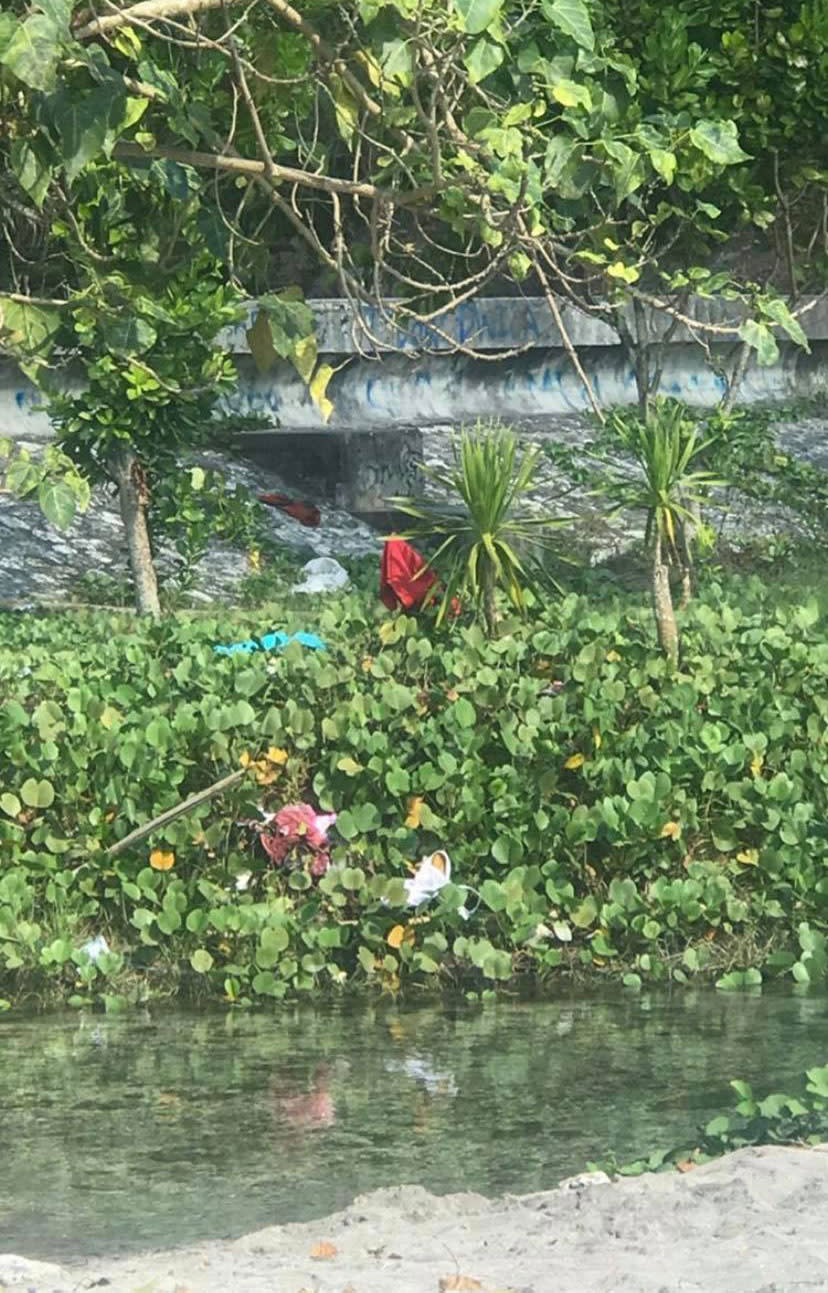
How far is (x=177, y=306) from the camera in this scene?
13.7m

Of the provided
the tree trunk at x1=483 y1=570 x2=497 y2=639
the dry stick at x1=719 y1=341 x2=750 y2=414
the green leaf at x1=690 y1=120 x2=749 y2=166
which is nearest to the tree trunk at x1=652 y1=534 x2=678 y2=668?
the tree trunk at x1=483 y1=570 x2=497 y2=639

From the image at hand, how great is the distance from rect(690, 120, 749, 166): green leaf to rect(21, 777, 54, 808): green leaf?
11.3ft

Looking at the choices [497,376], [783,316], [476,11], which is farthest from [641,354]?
[476,11]

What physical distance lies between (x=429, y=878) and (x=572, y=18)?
3577mm

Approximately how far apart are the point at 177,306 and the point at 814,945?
744cm

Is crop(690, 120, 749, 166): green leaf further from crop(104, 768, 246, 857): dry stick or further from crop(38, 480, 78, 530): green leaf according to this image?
crop(104, 768, 246, 857): dry stick

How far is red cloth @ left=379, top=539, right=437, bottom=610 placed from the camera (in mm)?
10383

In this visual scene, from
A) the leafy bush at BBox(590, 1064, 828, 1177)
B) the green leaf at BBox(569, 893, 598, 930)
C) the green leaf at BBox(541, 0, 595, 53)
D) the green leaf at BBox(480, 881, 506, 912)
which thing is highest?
the green leaf at BBox(541, 0, 595, 53)

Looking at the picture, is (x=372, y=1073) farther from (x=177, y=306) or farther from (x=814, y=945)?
(x=177, y=306)

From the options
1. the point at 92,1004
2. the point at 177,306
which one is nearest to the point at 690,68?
the point at 177,306

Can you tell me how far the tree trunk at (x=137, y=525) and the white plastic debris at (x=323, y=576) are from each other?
158cm

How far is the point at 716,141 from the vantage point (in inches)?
229

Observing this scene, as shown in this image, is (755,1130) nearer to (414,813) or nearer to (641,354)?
(414,813)

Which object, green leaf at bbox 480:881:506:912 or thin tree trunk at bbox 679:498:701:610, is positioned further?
thin tree trunk at bbox 679:498:701:610
